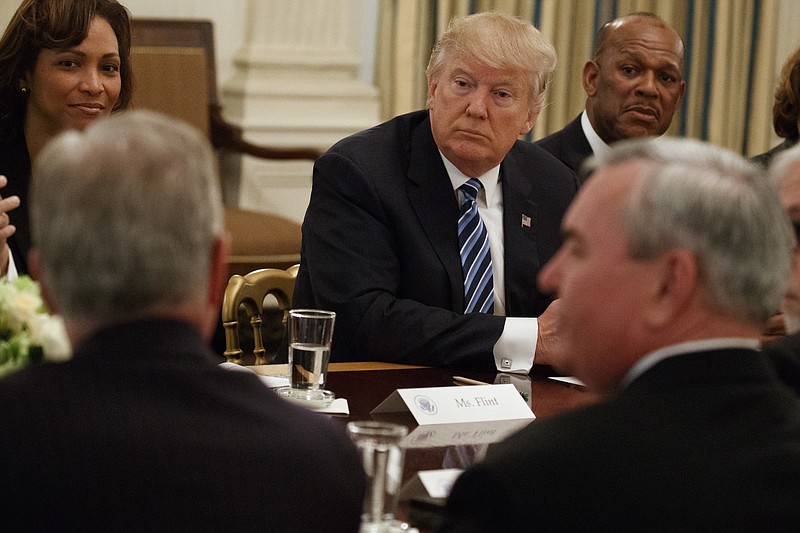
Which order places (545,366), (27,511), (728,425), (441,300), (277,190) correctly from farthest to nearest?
(277,190) < (441,300) < (545,366) < (728,425) < (27,511)

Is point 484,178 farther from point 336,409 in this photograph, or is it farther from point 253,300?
point 336,409

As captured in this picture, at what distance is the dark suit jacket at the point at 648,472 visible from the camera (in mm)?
1147

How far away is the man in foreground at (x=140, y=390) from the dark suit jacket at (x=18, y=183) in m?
1.98

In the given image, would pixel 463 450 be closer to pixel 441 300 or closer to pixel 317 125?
pixel 441 300

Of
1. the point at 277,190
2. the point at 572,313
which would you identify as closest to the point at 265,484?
the point at 572,313

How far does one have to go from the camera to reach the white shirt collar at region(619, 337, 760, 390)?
125cm

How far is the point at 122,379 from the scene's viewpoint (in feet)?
3.70

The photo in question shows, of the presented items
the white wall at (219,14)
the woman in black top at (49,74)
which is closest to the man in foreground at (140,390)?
the woman in black top at (49,74)

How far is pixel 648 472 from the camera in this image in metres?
1.15

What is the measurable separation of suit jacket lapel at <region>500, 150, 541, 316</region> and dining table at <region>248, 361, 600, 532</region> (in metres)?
0.36

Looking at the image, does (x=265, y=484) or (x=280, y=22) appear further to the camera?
(x=280, y=22)

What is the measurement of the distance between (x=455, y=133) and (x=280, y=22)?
9.77ft

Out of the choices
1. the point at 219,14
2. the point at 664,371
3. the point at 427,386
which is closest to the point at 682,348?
the point at 664,371

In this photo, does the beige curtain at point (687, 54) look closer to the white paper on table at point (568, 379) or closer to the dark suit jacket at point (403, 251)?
the dark suit jacket at point (403, 251)
